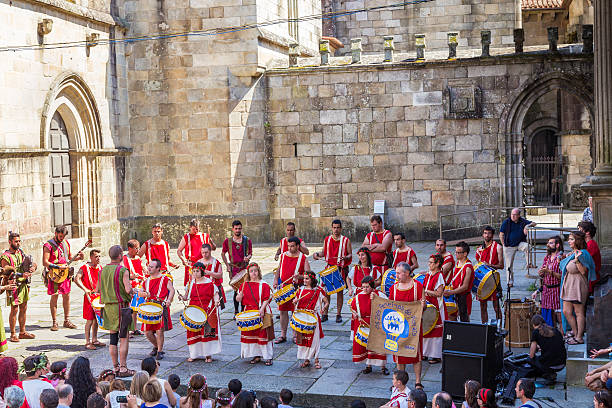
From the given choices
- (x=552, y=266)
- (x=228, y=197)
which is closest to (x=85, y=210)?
(x=228, y=197)

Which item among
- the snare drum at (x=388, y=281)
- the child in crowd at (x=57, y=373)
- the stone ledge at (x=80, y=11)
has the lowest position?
the child in crowd at (x=57, y=373)

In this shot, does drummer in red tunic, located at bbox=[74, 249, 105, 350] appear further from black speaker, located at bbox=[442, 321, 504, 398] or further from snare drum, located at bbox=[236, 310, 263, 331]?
black speaker, located at bbox=[442, 321, 504, 398]

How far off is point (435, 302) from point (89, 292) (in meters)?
4.95

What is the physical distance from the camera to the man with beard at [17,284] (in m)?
11.7

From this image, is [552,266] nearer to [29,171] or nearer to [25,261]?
[25,261]

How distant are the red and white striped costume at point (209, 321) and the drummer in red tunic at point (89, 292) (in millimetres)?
1612

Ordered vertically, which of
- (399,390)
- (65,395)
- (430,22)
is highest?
(430,22)

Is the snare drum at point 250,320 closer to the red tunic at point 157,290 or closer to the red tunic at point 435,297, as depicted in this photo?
the red tunic at point 157,290

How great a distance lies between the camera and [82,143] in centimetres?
1902

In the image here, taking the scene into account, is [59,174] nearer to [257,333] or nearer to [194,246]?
[194,246]

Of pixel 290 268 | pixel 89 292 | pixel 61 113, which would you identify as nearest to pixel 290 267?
pixel 290 268

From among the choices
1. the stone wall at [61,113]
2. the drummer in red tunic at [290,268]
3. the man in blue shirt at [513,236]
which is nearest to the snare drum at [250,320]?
the drummer in red tunic at [290,268]

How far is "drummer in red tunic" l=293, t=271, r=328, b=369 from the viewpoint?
10016 millimetres

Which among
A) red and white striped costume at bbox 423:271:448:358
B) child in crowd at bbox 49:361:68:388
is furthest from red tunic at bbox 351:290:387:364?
child in crowd at bbox 49:361:68:388
